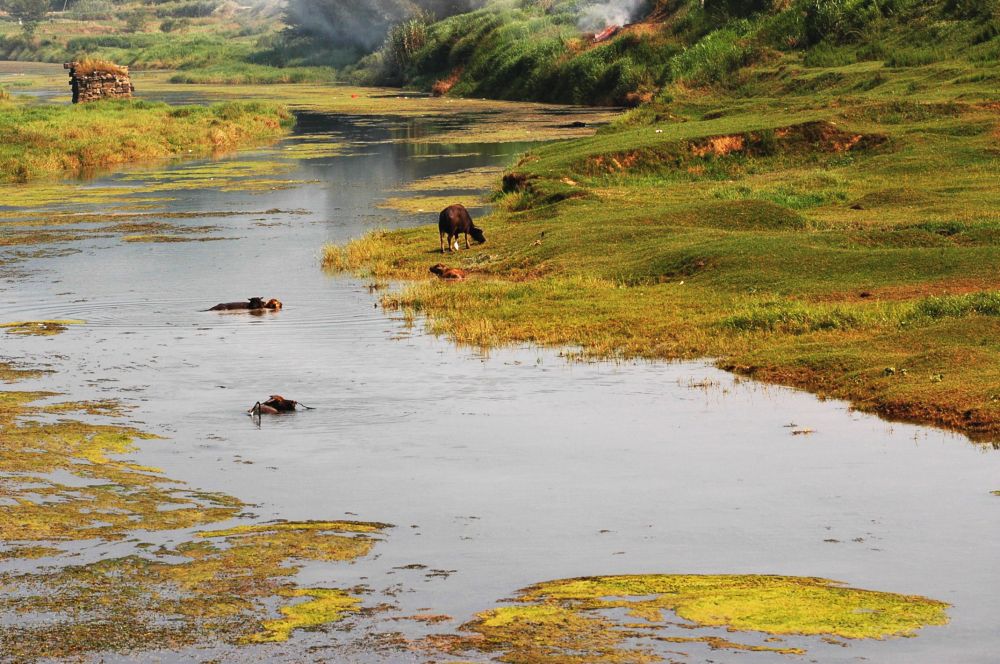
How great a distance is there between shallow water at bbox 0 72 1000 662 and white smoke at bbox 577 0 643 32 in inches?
2687

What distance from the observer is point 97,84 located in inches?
2972

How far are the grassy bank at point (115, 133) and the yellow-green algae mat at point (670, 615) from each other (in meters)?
43.1

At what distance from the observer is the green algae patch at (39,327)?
23.4 metres

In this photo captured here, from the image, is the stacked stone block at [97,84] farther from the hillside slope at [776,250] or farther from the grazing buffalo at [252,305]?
the grazing buffalo at [252,305]

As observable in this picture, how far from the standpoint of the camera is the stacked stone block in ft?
247

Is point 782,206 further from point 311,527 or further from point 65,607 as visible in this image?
point 65,607

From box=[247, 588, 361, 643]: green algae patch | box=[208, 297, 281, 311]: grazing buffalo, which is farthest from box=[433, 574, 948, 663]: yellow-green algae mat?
box=[208, 297, 281, 311]: grazing buffalo

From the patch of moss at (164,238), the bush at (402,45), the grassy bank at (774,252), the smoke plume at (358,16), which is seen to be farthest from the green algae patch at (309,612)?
the smoke plume at (358,16)

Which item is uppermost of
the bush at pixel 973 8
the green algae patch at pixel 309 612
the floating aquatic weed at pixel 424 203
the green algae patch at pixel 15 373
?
the bush at pixel 973 8

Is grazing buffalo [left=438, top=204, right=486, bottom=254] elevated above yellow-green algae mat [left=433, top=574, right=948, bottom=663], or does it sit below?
above

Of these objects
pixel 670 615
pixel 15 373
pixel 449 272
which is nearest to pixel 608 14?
pixel 449 272

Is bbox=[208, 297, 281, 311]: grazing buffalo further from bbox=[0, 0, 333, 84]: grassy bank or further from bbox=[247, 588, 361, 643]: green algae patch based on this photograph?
bbox=[0, 0, 333, 84]: grassy bank

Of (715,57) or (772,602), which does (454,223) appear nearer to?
(772,602)

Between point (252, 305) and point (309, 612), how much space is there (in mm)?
15025
